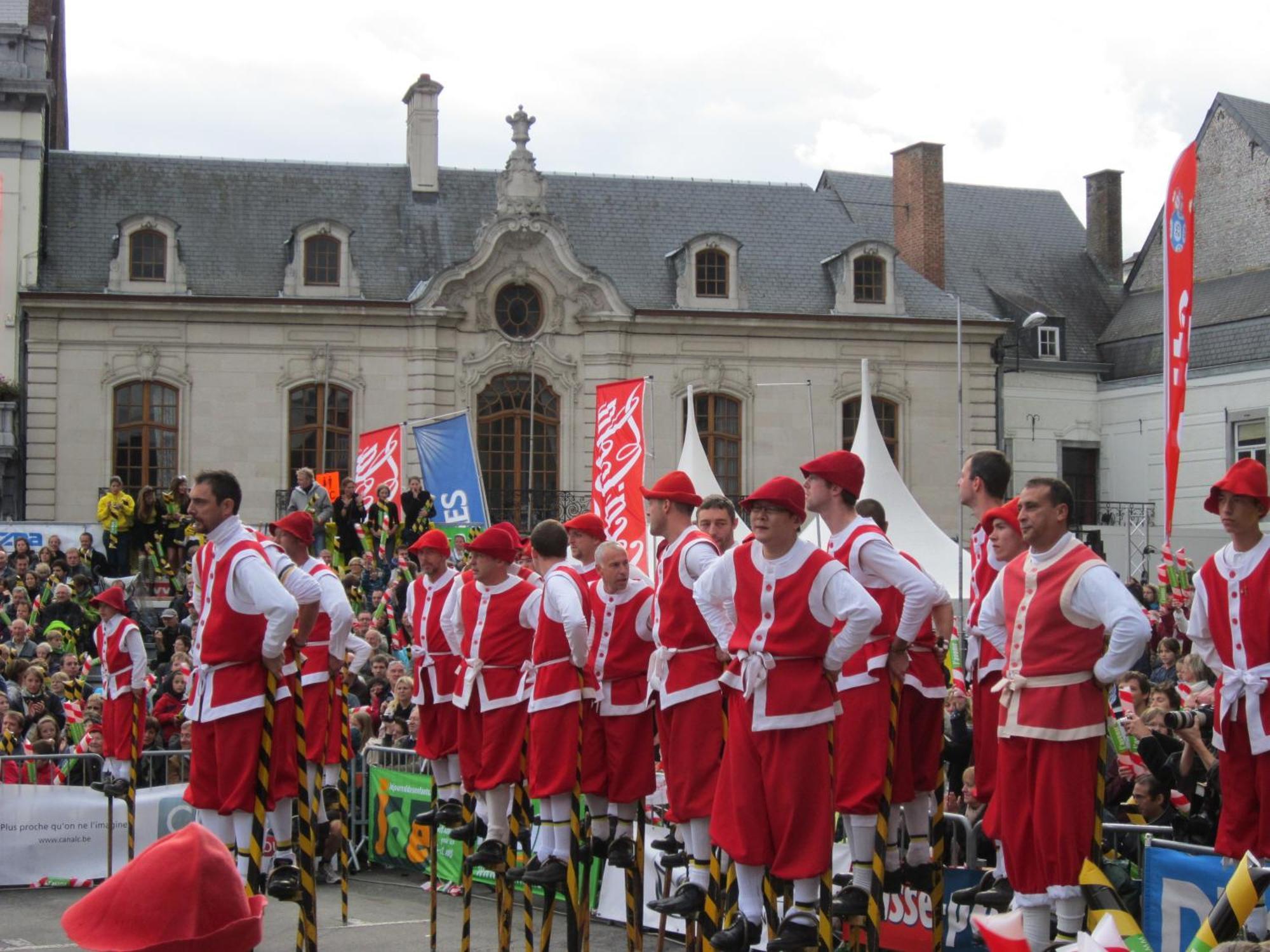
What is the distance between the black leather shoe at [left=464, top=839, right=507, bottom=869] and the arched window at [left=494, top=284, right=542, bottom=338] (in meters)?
25.6

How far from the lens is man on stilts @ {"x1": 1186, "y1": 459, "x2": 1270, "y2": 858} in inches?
317

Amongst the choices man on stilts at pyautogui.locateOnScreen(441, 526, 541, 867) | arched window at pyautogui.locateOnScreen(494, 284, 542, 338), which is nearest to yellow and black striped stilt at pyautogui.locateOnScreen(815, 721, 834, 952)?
man on stilts at pyautogui.locateOnScreen(441, 526, 541, 867)

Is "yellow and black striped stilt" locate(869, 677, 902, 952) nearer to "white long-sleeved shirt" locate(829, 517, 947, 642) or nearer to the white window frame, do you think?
"white long-sleeved shirt" locate(829, 517, 947, 642)

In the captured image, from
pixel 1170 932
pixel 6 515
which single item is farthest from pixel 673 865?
pixel 6 515

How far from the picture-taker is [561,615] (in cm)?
1027

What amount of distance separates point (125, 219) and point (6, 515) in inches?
252

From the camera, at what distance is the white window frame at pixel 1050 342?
41.5 meters

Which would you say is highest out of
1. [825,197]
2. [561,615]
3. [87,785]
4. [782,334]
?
[825,197]

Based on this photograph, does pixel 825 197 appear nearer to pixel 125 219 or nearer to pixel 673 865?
pixel 125 219

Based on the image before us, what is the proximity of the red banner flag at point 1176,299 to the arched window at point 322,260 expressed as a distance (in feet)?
72.2

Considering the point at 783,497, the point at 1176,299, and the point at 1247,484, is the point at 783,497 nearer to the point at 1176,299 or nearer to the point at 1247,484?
the point at 1247,484

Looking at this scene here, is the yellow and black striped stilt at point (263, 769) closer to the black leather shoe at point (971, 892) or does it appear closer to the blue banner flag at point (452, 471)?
the black leather shoe at point (971, 892)

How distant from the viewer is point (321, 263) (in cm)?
3575

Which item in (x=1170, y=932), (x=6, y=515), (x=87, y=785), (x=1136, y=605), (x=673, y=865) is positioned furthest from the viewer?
Answer: (x=6, y=515)
